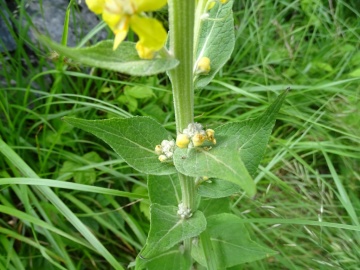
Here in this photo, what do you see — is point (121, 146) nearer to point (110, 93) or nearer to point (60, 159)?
point (60, 159)

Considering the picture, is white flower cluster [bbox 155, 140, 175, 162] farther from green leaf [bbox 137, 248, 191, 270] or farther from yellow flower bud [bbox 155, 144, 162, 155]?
green leaf [bbox 137, 248, 191, 270]

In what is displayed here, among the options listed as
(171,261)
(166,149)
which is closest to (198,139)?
(166,149)

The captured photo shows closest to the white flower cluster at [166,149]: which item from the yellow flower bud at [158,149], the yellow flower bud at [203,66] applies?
the yellow flower bud at [158,149]

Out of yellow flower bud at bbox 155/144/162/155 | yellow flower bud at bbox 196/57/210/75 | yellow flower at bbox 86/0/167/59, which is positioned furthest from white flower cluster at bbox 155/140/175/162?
yellow flower at bbox 86/0/167/59

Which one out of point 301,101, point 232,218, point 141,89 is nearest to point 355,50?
point 301,101

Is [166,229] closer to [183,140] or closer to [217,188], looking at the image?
[217,188]
